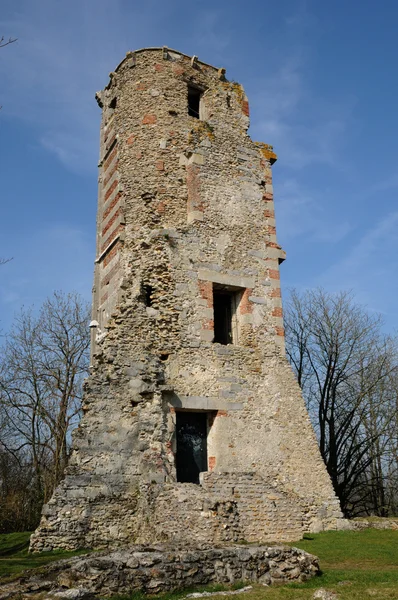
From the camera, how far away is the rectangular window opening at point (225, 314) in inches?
597

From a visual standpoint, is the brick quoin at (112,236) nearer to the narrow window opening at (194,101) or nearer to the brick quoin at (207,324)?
the brick quoin at (207,324)

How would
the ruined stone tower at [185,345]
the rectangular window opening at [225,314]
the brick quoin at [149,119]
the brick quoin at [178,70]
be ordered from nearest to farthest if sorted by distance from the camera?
the ruined stone tower at [185,345]
the rectangular window opening at [225,314]
the brick quoin at [149,119]
the brick quoin at [178,70]

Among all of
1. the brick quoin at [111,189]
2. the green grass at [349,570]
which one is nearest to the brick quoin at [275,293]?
the brick quoin at [111,189]

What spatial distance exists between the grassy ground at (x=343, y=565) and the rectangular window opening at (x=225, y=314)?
18.0 ft

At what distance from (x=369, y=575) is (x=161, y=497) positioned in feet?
16.1

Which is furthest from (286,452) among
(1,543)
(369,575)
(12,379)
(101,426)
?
(12,379)

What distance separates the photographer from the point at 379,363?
77.2 ft

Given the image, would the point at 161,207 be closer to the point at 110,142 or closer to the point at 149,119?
the point at 149,119

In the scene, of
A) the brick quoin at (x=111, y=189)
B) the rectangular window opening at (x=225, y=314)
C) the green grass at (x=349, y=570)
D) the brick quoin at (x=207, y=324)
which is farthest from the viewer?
the brick quoin at (x=111, y=189)

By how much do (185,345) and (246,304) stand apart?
2.33 metres

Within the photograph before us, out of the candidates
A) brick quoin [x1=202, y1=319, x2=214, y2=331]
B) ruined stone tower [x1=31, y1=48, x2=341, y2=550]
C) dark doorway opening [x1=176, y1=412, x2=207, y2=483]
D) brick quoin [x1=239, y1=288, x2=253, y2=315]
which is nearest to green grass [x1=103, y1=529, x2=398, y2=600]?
ruined stone tower [x1=31, y1=48, x2=341, y2=550]

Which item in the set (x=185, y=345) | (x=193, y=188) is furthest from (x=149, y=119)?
(x=185, y=345)

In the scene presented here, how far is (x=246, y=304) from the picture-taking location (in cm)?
1498

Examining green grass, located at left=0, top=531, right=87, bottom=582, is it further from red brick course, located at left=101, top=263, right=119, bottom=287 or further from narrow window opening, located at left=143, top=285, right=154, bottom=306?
red brick course, located at left=101, top=263, right=119, bottom=287
